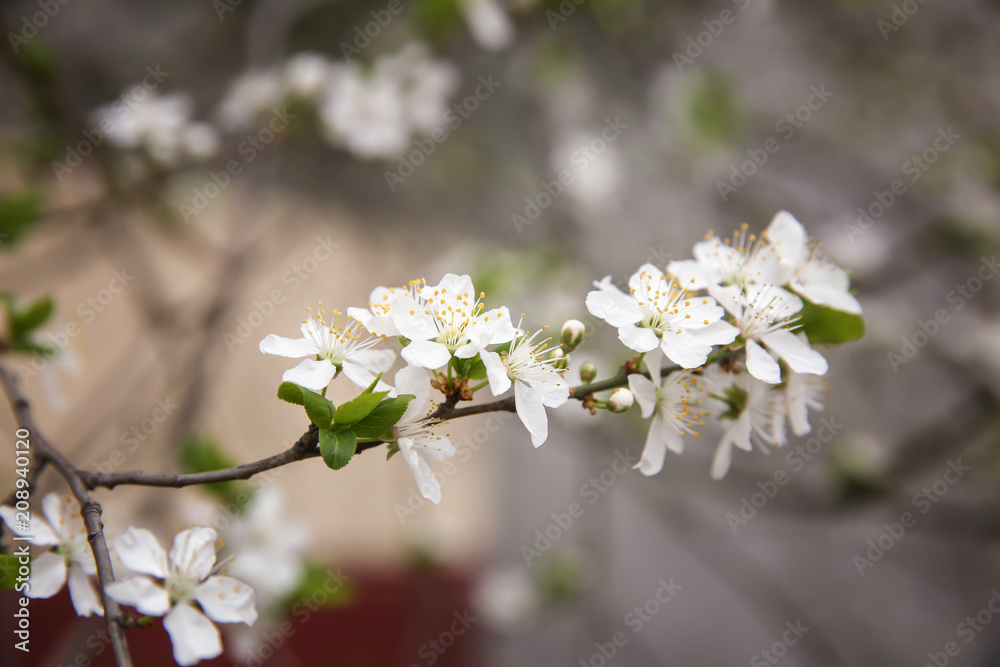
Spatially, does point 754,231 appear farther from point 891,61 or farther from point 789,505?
point 789,505

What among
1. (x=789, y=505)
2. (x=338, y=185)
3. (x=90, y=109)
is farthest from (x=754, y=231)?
(x=90, y=109)

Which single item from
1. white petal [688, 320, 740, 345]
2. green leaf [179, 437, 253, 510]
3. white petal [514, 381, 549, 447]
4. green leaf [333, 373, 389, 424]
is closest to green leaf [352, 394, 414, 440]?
green leaf [333, 373, 389, 424]

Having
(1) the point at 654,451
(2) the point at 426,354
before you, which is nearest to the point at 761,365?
(1) the point at 654,451

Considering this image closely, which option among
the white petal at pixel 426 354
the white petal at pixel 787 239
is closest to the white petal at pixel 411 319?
the white petal at pixel 426 354

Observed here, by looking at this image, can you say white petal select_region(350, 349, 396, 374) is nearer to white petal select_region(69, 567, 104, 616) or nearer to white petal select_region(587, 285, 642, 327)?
white petal select_region(587, 285, 642, 327)

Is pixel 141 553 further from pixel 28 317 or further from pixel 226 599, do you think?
pixel 28 317

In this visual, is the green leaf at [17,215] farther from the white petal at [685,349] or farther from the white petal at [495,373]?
the white petal at [685,349]
